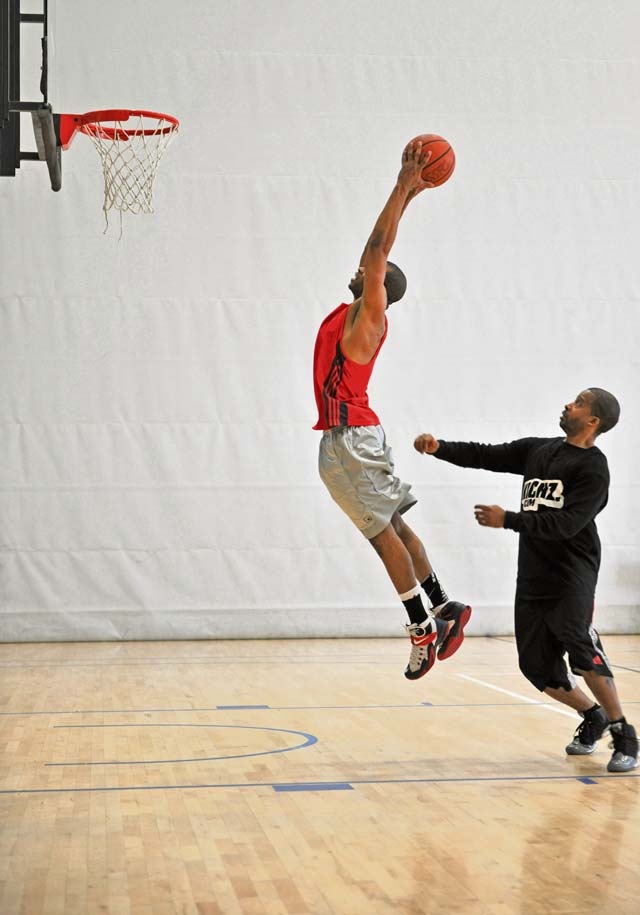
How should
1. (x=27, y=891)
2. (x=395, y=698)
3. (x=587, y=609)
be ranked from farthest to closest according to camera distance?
(x=395, y=698) < (x=587, y=609) < (x=27, y=891)

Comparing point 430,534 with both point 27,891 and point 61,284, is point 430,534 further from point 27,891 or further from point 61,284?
point 27,891

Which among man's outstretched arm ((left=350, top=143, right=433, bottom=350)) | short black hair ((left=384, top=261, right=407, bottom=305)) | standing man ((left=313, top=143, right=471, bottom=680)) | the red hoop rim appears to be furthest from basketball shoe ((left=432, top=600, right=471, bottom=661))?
the red hoop rim

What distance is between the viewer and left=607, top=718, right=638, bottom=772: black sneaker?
488 cm

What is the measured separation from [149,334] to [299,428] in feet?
4.93

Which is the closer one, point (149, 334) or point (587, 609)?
point (587, 609)

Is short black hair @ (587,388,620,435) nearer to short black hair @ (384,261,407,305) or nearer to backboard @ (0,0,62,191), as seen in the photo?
short black hair @ (384,261,407,305)

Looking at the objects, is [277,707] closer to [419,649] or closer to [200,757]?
[200,757]

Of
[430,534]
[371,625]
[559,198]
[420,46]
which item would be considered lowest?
[371,625]

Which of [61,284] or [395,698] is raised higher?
[61,284]

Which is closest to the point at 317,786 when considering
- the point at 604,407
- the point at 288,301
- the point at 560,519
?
the point at 560,519

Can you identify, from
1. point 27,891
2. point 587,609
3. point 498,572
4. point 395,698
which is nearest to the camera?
point 27,891

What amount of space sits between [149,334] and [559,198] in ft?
12.8

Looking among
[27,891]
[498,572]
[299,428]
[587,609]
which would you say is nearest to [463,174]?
[299,428]

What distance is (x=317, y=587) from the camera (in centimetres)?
1002
